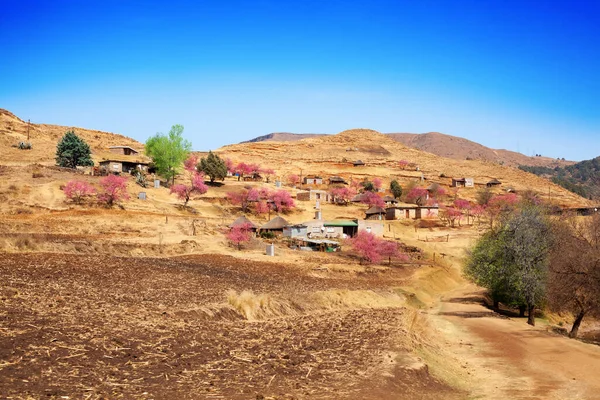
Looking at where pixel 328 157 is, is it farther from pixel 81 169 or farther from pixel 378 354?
pixel 378 354

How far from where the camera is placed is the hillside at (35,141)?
8944 centimetres

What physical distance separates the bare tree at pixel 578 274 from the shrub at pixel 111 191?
50.1 metres

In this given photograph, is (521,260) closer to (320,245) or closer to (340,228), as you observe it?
(320,245)

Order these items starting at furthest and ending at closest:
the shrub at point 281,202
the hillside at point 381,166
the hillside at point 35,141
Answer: the hillside at point 381,166
the hillside at point 35,141
the shrub at point 281,202

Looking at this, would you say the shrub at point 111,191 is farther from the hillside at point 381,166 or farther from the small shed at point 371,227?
the hillside at point 381,166

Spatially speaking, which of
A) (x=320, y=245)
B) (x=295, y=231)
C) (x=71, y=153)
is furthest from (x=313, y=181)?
(x=320, y=245)

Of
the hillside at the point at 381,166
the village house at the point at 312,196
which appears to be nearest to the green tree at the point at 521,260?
the village house at the point at 312,196

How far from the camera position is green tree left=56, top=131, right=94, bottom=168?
275 feet

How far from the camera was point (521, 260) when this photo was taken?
33656 mm

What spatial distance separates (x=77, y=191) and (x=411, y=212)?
181 ft

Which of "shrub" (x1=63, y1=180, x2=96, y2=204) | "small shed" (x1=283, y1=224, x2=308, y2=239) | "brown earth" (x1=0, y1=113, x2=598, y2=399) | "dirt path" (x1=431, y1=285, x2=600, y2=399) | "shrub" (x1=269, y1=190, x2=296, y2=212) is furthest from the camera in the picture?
"shrub" (x1=269, y1=190, x2=296, y2=212)

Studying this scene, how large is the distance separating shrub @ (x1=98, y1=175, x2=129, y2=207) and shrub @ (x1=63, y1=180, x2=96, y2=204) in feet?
4.90

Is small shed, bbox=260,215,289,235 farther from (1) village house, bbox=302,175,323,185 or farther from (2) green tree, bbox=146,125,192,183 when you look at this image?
(1) village house, bbox=302,175,323,185

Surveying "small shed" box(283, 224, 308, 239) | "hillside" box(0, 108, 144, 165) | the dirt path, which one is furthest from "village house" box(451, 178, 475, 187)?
the dirt path
